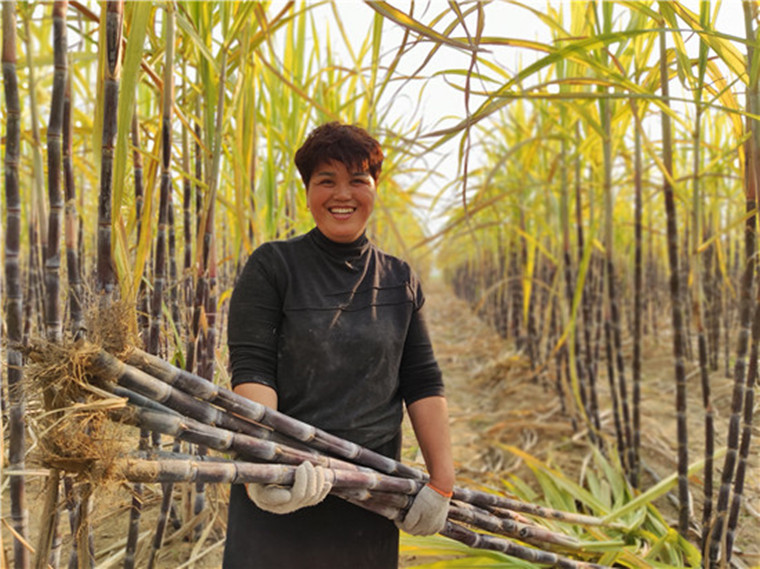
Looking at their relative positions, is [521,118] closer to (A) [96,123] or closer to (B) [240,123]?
(B) [240,123]

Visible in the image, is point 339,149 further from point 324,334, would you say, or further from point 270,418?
point 270,418

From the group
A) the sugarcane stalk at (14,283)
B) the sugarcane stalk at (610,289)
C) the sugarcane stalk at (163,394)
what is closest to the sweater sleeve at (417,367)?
the sugarcane stalk at (163,394)

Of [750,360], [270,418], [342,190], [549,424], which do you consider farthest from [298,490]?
[549,424]

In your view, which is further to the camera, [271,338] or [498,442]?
[498,442]

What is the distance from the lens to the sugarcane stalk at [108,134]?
0.73 meters

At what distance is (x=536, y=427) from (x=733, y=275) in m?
2.45

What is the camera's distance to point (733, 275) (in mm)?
4043

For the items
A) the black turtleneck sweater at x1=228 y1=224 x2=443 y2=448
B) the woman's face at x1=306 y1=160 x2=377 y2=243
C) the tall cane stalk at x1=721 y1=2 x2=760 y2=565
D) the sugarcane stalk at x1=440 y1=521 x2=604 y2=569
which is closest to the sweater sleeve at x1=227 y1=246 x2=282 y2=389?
the black turtleneck sweater at x1=228 y1=224 x2=443 y2=448

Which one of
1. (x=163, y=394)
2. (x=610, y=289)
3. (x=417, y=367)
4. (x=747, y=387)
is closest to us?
(x=163, y=394)

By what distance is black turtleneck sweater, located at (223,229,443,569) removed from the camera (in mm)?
880

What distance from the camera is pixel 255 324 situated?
873 millimetres

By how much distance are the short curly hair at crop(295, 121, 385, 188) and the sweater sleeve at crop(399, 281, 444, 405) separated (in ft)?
0.84

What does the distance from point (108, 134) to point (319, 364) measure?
46 cm

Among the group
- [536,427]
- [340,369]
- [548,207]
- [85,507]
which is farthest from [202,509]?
[548,207]
